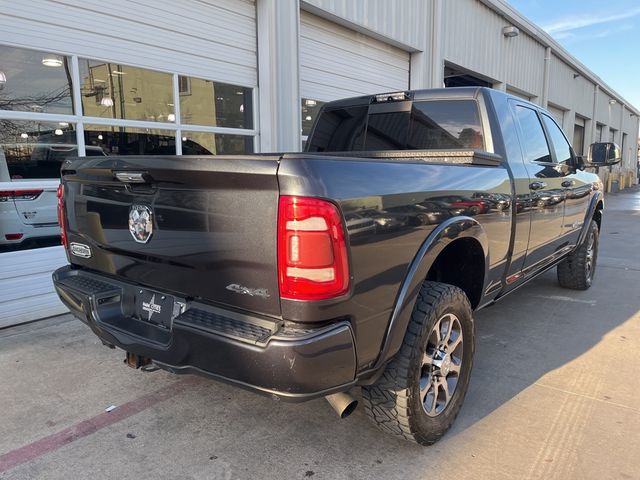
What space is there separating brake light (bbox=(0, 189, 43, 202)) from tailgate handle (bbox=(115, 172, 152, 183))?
123 inches

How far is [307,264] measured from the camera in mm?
1833

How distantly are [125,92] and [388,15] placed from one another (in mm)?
5788

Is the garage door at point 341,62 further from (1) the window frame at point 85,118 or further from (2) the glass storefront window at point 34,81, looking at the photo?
A: (2) the glass storefront window at point 34,81

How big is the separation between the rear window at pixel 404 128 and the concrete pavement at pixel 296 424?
175 centimetres

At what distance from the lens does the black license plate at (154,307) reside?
2.27m

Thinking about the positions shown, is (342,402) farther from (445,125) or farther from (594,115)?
(594,115)

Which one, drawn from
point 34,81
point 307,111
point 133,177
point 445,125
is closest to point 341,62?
point 307,111

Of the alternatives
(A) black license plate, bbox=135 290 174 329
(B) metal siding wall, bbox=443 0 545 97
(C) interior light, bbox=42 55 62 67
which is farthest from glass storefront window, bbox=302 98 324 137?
(A) black license plate, bbox=135 290 174 329

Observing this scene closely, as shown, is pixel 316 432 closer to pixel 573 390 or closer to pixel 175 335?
pixel 175 335

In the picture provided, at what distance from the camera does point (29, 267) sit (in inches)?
185

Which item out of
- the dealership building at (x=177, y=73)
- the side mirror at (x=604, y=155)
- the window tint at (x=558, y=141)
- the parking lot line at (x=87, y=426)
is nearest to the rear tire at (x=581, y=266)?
the side mirror at (x=604, y=155)

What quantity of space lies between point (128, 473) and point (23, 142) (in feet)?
12.5

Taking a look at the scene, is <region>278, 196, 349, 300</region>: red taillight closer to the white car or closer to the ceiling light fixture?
the white car

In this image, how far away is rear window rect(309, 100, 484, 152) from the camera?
3.47m
